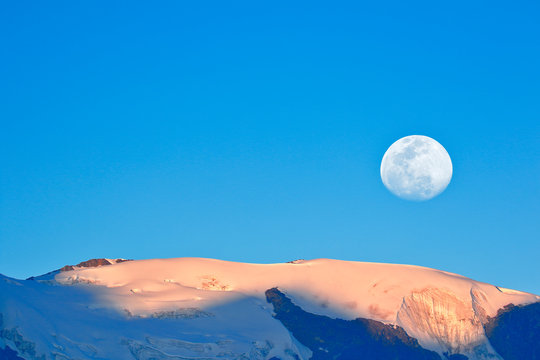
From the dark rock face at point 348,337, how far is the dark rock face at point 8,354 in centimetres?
4478

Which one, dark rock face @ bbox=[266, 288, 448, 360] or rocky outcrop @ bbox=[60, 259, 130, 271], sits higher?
rocky outcrop @ bbox=[60, 259, 130, 271]

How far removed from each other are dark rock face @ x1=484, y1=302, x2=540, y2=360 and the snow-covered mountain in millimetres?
208

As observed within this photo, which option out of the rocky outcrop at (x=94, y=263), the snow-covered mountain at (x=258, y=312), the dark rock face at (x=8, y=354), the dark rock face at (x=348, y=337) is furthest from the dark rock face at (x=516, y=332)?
the dark rock face at (x=8, y=354)

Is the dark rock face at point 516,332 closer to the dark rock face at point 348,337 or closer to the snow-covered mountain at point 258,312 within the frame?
the snow-covered mountain at point 258,312

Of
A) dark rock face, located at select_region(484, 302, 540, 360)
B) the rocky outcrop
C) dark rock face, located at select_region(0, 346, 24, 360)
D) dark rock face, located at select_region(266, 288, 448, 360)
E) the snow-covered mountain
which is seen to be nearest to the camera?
dark rock face, located at select_region(0, 346, 24, 360)

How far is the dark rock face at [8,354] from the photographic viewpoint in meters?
106

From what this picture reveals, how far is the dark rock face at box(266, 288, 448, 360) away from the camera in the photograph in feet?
422

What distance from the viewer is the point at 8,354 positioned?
107188 millimetres

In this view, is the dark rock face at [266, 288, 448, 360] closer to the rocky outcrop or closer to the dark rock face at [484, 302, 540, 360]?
the dark rock face at [484, 302, 540, 360]

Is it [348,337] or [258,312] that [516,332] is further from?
[258,312]

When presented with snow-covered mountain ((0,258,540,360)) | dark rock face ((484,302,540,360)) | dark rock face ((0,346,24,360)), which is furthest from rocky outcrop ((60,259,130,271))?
dark rock face ((484,302,540,360))

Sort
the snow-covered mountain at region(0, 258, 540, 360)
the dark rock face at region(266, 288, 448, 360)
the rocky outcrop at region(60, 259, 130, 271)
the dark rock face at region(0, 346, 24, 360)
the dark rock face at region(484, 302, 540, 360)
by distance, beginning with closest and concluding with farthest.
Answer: the dark rock face at region(0, 346, 24, 360) < the snow-covered mountain at region(0, 258, 540, 360) < the dark rock face at region(266, 288, 448, 360) < the dark rock face at region(484, 302, 540, 360) < the rocky outcrop at region(60, 259, 130, 271)

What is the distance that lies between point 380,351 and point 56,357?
52569 millimetres

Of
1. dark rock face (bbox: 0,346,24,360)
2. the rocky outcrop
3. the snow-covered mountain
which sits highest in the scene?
the rocky outcrop
